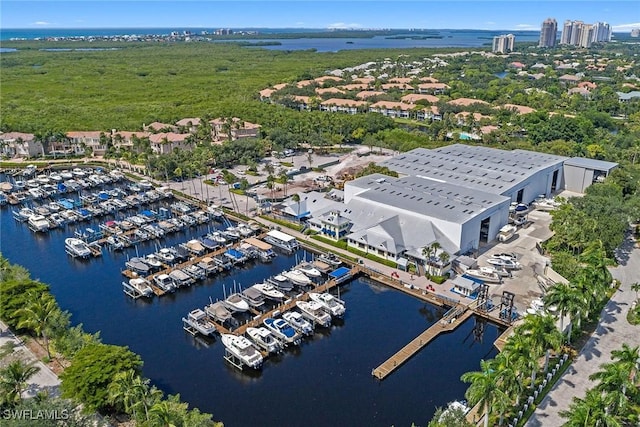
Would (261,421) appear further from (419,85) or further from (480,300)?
(419,85)

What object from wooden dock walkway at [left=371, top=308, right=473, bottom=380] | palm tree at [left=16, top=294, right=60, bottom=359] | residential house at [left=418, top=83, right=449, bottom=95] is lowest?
wooden dock walkway at [left=371, top=308, right=473, bottom=380]

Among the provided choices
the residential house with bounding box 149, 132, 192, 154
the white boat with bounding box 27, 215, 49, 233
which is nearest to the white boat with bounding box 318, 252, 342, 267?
the white boat with bounding box 27, 215, 49, 233

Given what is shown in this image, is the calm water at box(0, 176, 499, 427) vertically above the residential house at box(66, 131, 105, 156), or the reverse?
the residential house at box(66, 131, 105, 156)

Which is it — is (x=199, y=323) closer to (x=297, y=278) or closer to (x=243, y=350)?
(x=243, y=350)

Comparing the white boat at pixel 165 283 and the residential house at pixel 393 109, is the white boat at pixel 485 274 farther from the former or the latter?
the residential house at pixel 393 109

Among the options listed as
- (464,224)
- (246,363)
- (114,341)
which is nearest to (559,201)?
(464,224)

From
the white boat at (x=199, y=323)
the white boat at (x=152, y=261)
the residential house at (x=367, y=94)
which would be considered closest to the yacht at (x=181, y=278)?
the white boat at (x=152, y=261)

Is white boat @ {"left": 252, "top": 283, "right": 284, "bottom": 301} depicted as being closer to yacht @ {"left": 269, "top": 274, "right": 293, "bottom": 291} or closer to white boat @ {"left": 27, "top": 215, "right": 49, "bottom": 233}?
yacht @ {"left": 269, "top": 274, "right": 293, "bottom": 291}
